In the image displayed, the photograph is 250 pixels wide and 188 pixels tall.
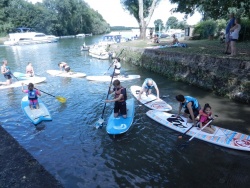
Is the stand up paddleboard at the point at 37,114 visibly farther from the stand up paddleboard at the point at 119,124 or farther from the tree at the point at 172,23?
the tree at the point at 172,23

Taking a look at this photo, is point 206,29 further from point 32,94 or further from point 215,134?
point 32,94

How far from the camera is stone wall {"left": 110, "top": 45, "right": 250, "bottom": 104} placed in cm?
1112

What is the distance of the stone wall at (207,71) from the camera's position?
1112 cm

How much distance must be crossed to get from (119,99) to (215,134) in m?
3.55

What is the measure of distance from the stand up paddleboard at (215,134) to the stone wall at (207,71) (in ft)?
12.9

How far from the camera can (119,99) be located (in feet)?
27.8

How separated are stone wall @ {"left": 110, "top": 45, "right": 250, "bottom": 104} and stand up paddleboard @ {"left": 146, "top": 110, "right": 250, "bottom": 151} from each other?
12.9 feet

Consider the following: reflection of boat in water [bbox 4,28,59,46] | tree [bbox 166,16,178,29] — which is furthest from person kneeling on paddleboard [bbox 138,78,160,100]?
tree [bbox 166,16,178,29]

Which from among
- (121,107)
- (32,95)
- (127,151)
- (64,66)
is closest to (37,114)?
(32,95)

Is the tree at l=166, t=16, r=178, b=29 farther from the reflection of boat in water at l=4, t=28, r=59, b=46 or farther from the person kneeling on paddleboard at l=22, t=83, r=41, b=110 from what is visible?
the person kneeling on paddleboard at l=22, t=83, r=41, b=110

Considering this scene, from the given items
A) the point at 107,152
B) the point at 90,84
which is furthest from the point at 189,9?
the point at 107,152

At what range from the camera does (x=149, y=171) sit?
249 inches

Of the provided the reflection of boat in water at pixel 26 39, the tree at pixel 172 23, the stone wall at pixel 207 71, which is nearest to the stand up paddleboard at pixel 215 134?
the stone wall at pixel 207 71

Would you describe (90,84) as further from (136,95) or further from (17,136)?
(17,136)
